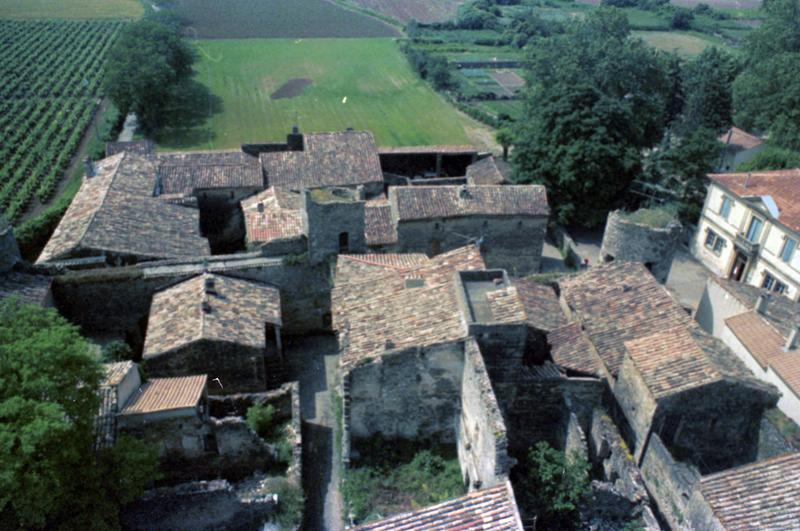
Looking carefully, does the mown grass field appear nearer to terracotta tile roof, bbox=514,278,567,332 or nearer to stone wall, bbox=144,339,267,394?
terracotta tile roof, bbox=514,278,567,332

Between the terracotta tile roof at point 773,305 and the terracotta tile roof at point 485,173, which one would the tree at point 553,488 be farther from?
the terracotta tile roof at point 485,173

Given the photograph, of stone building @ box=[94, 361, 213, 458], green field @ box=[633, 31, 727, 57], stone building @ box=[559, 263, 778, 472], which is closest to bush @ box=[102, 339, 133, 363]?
stone building @ box=[94, 361, 213, 458]

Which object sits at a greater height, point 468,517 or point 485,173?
point 468,517

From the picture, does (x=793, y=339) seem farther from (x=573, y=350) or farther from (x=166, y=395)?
(x=166, y=395)

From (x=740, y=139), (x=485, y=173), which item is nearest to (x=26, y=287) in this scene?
(x=485, y=173)

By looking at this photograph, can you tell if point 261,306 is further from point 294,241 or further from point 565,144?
point 565,144

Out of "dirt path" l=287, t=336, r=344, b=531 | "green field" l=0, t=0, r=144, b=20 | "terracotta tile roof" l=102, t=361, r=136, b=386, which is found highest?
"terracotta tile roof" l=102, t=361, r=136, b=386
